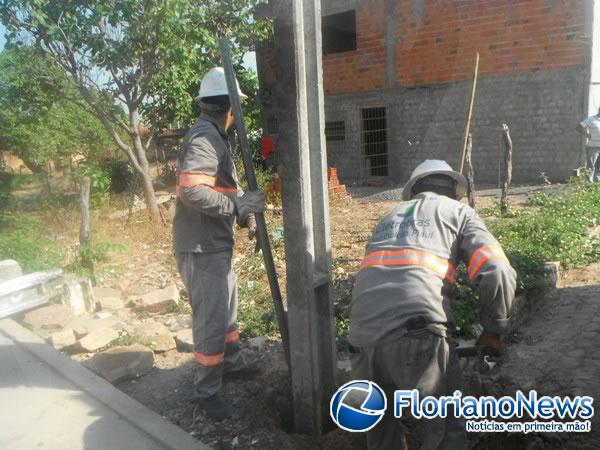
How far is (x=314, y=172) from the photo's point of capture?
2.67 metres

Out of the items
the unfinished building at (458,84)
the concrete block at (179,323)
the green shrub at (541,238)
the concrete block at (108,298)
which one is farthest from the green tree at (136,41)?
the green shrub at (541,238)

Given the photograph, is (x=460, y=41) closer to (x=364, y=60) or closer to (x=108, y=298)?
(x=364, y=60)

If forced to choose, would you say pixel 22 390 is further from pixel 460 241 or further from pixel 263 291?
pixel 460 241

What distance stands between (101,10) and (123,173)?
17.6 feet

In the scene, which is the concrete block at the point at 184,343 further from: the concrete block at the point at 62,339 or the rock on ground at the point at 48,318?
the rock on ground at the point at 48,318

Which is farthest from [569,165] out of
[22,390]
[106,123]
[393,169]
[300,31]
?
[22,390]

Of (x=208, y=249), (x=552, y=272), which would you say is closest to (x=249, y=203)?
(x=208, y=249)

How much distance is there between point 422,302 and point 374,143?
1107 centimetres

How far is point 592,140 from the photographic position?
9.20 meters

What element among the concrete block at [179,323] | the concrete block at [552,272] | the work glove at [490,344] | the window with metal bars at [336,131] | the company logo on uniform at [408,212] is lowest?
the concrete block at [179,323]

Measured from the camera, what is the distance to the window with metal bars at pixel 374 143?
12.7 metres

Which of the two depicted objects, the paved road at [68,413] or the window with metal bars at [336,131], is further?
the window with metal bars at [336,131]

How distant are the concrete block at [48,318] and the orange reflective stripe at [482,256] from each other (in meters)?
4.10

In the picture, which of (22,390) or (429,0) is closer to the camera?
(22,390)
